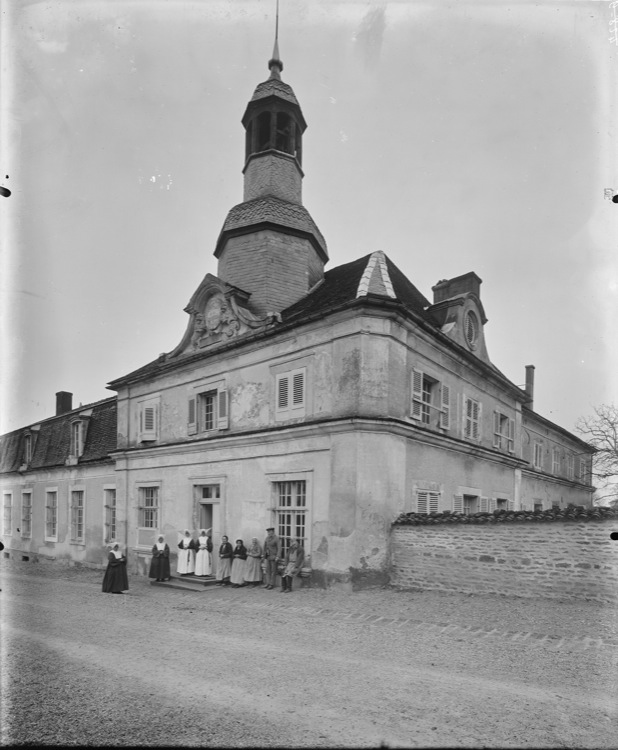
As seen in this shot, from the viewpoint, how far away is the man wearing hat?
13719mm

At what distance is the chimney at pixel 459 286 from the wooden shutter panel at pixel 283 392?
7.97 m

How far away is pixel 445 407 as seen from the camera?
16.4 metres

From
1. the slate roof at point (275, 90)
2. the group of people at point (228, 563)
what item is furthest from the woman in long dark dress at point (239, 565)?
the slate roof at point (275, 90)

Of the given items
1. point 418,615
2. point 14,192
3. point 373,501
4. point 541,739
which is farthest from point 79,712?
point 373,501

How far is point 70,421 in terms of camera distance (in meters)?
25.9

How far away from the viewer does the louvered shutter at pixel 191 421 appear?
17859mm

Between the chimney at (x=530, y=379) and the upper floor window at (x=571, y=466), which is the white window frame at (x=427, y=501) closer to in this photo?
the chimney at (x=530, y=379)

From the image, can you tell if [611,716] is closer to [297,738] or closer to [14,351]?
[297,738]

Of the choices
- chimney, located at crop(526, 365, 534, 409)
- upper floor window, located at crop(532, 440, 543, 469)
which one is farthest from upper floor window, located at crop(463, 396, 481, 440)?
chimney, located at crop(526, 365, 534, 409)

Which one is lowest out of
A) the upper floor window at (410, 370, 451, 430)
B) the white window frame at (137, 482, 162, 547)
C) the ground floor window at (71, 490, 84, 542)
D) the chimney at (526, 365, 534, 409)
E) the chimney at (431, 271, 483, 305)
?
the ground floor window at (71, 490, 84, 542)

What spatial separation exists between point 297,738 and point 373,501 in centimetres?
839

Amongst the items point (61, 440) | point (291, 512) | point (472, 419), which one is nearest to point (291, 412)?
point (291, 512)

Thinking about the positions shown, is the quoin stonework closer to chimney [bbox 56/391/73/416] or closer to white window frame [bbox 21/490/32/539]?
white window frame [bbox 21/490/32/539]

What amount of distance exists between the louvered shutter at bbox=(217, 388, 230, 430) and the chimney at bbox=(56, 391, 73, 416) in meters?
19.2
